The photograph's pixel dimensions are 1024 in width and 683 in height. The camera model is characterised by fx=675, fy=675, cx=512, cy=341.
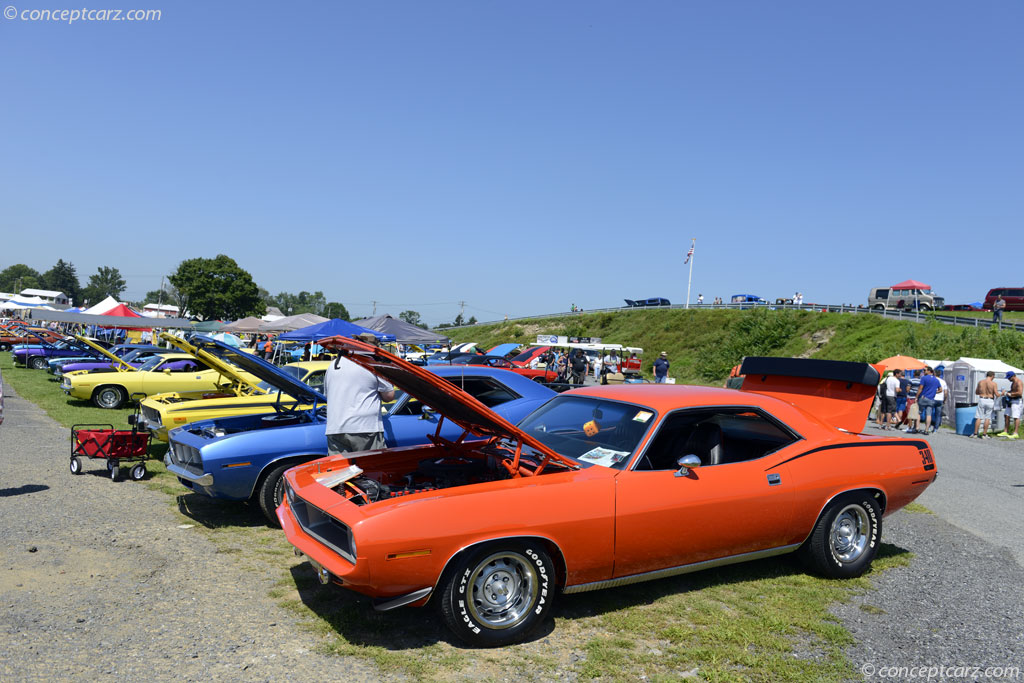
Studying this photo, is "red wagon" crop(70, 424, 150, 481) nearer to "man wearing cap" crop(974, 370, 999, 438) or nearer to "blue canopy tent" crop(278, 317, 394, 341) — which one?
"blue canopy tent" crop(278, 317, 394, 341)

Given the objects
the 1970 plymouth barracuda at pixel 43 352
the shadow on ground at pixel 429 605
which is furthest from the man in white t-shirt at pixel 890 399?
the 1970 plymouth barracuda at pixel 43 352

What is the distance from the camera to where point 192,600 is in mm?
4328

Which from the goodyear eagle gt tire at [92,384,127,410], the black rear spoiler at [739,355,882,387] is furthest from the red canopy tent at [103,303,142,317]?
the black rear spoiler at [739,355,882,387]

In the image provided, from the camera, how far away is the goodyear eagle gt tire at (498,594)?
372 cm

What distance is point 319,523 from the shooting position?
4.14 m

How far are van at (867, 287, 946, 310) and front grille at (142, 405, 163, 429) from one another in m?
41.0

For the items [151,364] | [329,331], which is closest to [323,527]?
[329,331]

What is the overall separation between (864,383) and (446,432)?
12.9ft

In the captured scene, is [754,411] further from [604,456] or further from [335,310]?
[335,310]

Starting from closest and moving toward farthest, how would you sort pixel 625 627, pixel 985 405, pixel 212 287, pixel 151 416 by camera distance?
pixel 625 627 → pixel 151 416 → pixel 985 405 → pixel 212 287

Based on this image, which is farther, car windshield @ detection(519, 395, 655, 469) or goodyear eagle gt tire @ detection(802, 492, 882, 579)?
goodyear eagle gt tire @ detection(802, 492, 882, 579)

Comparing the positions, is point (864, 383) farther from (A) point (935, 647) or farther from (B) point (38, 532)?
(B) point (38, 532)

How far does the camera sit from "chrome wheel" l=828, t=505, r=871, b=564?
16.9 feet

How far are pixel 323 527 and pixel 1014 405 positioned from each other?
18.3m
